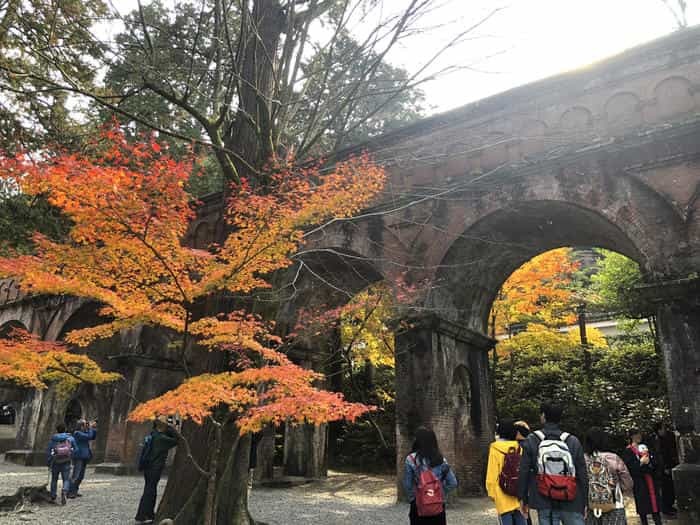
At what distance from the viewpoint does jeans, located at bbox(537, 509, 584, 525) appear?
4.18 m

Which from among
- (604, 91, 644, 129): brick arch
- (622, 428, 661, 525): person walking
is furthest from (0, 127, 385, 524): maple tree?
(604, 91, 644, 129): brick arch

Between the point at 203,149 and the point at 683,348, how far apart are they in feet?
46.6

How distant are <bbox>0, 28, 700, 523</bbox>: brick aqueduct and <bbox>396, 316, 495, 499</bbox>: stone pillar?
38 mm

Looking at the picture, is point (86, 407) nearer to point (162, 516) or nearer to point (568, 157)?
point (162, 516)

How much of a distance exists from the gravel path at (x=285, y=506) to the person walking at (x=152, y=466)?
0.50 metres

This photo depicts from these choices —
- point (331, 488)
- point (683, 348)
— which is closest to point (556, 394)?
point (331, 488)

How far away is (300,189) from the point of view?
858 centimetres

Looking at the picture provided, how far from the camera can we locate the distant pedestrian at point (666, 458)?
28.2 feet

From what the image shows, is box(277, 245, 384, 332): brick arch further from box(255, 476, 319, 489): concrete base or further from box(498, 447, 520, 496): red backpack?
box(498, 447, 520, 496): red backpack

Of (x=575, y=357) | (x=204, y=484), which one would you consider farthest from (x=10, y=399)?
(x=575, y=357)

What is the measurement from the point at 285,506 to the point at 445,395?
12.9 ft

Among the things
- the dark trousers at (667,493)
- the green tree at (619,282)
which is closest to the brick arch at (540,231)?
the dark trousers at (667,493)

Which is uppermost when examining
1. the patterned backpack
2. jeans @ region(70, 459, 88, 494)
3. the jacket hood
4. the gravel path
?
the jacket hood

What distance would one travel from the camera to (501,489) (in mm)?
4957
